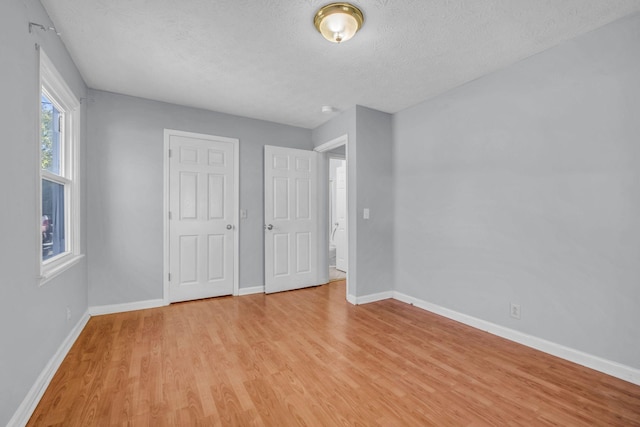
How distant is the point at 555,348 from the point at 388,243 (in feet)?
6.42

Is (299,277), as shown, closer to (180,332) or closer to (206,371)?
(180,332)

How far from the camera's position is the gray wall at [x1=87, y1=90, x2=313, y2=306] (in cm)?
319

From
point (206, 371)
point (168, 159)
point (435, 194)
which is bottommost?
point (206, 371)

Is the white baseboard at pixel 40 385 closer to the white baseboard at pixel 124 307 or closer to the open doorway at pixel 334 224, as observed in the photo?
the white baseboard at pixel 124 307

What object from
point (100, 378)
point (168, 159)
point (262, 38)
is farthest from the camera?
point (168, 159)

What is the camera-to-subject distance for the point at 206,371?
6.89ft

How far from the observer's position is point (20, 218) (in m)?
1.61

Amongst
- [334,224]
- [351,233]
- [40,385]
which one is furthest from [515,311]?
[334,224]

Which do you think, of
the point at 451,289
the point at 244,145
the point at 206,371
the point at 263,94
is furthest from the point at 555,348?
the point at 244,145

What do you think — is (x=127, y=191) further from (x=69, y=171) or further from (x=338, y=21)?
(x=338, y=21)

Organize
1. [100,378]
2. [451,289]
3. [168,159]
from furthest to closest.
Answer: [168,159] → [451,289] → [100,378]

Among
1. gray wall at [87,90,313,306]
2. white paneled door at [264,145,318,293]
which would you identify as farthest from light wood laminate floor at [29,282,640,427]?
white paneled door at [264,145,318,293]

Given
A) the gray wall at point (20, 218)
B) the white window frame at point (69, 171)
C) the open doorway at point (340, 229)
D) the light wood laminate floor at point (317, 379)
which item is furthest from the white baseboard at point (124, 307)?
the open doorway at point (340, 229)

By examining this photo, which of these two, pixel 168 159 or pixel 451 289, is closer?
pixel 451 289
